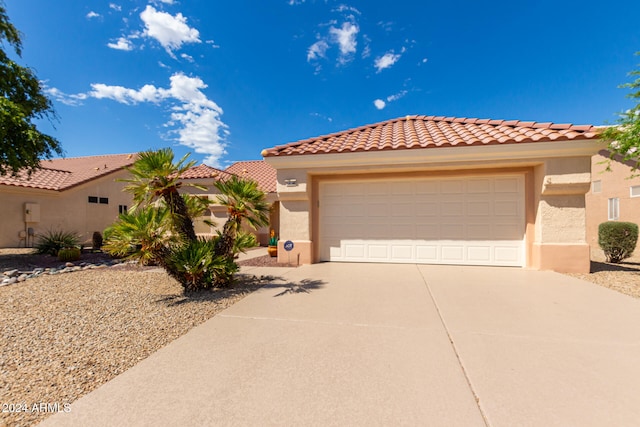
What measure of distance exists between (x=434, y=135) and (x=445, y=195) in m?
1.88

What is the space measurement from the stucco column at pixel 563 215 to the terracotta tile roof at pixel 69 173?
13.8m

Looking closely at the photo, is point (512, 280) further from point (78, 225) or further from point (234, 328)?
point (78, 225)

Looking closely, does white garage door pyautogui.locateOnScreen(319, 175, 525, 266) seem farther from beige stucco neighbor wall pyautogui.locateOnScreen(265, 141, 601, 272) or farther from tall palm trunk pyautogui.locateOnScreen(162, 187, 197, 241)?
tall palm trunk pyautogui.locateOnScreen(162, 187, 197, 241)

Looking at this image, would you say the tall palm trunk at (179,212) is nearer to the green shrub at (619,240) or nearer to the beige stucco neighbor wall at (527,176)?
the beige stucco neighbor wall at (527,176)

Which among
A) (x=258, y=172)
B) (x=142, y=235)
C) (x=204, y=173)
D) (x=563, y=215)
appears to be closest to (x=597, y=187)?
(x=563, y=215)

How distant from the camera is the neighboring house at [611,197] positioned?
13.3 meters

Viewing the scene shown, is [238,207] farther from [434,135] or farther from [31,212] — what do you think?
[31,212]

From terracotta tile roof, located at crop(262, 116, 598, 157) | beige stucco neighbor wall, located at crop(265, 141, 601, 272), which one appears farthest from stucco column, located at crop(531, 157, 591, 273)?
terracotta tile roof, located at crop(262, 116, 598, 157)

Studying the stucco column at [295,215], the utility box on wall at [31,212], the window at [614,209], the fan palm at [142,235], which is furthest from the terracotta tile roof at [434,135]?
the utility box on wall at [31,212]

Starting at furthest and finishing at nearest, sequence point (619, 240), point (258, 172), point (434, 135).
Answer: point (258, 172), point (619, 240), point (434, 135)

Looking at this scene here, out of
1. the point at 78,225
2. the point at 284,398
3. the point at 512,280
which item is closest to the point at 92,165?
the point at 78,225

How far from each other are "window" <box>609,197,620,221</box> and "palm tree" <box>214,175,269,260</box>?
18965mm

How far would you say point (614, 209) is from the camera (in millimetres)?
14359

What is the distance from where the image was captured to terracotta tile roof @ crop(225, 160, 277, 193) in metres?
15.7
